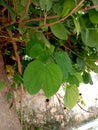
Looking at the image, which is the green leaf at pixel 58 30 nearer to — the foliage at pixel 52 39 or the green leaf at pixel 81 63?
the foliage at pixel 52 39

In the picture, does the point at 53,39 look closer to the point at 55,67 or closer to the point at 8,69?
the point at 8,69

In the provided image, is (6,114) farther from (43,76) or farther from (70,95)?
(43,76)

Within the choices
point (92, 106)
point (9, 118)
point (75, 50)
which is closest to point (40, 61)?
point (9, 118)

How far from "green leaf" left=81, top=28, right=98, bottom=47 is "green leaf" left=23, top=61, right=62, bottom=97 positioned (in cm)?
19

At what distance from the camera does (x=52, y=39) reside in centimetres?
98

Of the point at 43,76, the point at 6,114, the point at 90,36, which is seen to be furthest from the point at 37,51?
the point at 6,114

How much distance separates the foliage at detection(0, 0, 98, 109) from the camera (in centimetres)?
55

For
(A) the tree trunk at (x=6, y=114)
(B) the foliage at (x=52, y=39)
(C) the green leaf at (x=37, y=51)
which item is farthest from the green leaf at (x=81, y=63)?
(C) the green leaf at (x=37, y=51)

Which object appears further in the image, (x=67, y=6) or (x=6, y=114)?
(x=6, y=114)

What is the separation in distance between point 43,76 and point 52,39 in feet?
1.50

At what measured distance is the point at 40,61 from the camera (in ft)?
1.82

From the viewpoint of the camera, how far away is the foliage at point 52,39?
21.8 inches

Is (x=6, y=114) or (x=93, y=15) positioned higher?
(x=93, y=15)

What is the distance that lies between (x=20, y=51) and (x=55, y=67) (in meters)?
0.58
